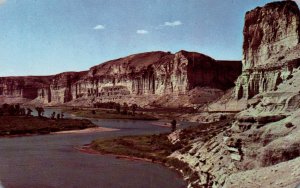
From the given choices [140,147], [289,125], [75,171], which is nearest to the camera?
[289,125]

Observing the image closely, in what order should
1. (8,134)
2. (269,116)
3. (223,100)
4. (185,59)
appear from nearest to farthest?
(269,116), (8,134), (223,100), (185,59)

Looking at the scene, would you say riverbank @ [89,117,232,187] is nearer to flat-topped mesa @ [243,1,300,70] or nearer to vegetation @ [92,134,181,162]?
vegetation @ [92,134,181,162]

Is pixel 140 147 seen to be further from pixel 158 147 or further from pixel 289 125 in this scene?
pixel 289 125

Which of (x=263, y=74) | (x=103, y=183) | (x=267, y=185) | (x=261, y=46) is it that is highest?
(x=261, y=46)

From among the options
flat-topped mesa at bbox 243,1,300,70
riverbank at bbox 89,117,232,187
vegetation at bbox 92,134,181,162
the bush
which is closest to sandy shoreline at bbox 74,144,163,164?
riverbank at bbox 89,117,232,187

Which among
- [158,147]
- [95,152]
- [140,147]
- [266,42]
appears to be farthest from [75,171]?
[266,42]

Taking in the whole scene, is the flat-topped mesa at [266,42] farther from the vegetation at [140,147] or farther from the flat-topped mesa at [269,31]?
the vegetation at [140,147]

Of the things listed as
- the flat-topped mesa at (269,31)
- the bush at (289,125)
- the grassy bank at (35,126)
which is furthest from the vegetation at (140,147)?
the flat-topped mesa at (269,31)

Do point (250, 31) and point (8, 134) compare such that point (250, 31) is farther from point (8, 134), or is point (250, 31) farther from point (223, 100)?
point (8, 134)

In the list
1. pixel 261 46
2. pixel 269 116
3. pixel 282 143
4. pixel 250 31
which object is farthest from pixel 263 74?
pixel 282 143
